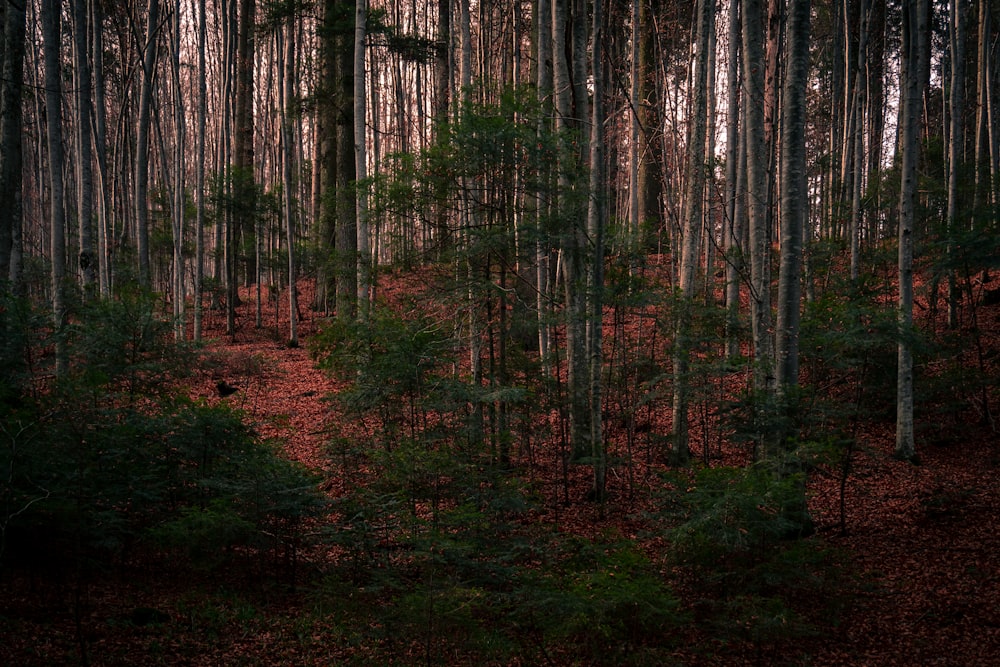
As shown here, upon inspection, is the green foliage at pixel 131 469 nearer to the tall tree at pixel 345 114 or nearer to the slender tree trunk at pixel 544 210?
the slender tree trunk at pixel 544 210

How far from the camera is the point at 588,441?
9438mm

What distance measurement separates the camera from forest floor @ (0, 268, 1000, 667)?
4836 mm

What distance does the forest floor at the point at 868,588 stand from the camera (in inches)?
190

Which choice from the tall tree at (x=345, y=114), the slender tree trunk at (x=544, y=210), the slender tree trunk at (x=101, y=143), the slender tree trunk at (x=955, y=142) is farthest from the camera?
the tall tree at (x=345, y=114)

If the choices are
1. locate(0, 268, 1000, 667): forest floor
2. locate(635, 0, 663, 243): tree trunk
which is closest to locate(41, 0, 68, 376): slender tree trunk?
locate(0, 268, 1000, 667): forest floor

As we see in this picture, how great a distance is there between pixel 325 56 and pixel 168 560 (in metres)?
15.7

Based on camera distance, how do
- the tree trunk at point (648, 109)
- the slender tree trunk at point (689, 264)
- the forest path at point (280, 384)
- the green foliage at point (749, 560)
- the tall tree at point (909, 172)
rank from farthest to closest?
the tree trunk at point (648, 109)
the forest path at point (280, 384)
the tall tree at point (909, 172)
the slender tree trunk at point (689, 264)
the green foliage at point (749, 560)

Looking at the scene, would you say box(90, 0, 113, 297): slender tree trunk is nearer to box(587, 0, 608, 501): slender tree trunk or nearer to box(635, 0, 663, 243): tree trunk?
box(587, 0, 608, 501): slender tree trunk

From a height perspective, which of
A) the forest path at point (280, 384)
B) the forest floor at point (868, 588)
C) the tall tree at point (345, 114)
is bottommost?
the forest floor at point (868, 588)

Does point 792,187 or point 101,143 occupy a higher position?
point 101,143

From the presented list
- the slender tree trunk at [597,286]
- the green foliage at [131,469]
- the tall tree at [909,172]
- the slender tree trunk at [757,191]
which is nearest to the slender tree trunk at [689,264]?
the slender tree trunk at [597,286]

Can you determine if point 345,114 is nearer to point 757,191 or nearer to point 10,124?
point 10,124

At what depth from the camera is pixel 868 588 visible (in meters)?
6.38

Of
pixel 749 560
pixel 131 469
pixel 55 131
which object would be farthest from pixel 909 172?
pixel 55 131
